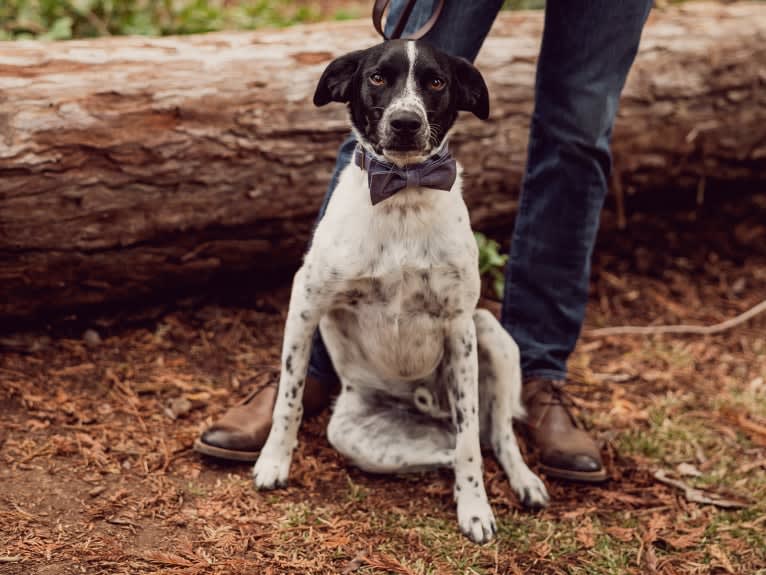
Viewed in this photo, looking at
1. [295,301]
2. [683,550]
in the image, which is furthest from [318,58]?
[683,550]

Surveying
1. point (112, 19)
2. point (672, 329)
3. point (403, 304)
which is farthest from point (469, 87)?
point (112, 19)

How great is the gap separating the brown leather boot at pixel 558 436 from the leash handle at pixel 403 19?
141cm

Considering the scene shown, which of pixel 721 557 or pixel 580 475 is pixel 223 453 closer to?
pixel 580 475

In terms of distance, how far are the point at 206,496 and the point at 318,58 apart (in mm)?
1960

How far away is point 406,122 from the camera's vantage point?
2.46m

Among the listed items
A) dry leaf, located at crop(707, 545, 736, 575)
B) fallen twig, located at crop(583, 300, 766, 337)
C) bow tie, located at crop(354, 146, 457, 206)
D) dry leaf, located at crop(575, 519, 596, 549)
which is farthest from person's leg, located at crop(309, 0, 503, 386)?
fallen twig, located at crop(583, 300, 766, 337)

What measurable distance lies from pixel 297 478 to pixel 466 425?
61 cm

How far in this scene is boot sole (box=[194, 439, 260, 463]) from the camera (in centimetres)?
299

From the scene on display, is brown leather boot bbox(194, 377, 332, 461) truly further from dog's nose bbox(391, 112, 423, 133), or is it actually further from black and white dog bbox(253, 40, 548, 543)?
dog's nose bbox(391, 112, 423, 133)

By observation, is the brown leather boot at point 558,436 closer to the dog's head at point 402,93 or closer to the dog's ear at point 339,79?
the dog's head at point 402,93

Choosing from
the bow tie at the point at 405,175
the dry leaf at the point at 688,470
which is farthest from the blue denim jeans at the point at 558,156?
the dry leaf at the point at 688,470

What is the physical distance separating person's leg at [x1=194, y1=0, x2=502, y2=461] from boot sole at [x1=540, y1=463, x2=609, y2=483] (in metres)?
0.91

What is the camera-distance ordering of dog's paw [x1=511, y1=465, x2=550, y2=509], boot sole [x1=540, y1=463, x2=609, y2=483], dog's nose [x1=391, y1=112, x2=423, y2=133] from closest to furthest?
dog's nose [x1=391, y1=112, x2=423, y2=133] < dog's paw [x1=511, y1=465, x2=550, y2=509] < boot sole [x1=540, y1=463, x2=609, y2=483]

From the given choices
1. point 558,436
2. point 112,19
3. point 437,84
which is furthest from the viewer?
point 112,19
